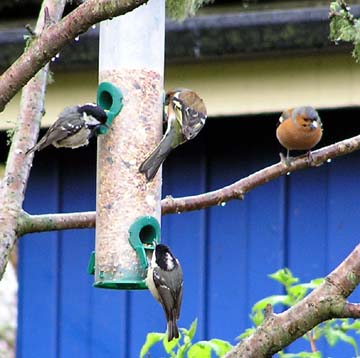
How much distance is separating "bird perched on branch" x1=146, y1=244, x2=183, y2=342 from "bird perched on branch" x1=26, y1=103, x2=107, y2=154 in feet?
1.60

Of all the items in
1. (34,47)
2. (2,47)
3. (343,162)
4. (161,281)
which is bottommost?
(161,281)

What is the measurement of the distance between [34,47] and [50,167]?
3.29m

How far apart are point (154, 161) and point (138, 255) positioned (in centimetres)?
32

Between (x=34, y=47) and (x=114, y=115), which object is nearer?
(x=34, y=47)

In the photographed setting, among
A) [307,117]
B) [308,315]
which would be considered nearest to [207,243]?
[307,117]

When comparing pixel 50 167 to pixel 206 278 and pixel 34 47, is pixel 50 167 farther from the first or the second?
pixel 34 47

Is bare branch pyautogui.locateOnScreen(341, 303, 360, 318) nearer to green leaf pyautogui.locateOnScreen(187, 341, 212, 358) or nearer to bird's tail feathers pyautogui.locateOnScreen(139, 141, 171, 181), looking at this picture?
green leaf pyautogui.locateOnScreen(187, 341, 212, 358)

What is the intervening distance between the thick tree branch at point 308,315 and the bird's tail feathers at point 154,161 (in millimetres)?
1312

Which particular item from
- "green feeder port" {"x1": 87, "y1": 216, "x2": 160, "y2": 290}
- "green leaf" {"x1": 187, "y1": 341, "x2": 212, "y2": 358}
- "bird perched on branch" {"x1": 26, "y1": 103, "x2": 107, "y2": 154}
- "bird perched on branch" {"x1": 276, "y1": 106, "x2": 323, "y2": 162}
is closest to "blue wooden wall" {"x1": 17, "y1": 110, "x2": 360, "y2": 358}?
"bird perched on branch" {"x1": 276, "y1": 106, "x2": 323, "y2": 162}

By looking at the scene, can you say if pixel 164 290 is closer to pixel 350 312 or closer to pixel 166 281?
pixel 166 281

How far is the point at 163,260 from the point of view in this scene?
13.9ft

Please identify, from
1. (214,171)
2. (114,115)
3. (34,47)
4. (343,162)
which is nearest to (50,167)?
(214,171)

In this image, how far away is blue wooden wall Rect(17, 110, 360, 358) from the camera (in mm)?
6031

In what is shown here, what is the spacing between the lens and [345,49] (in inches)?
215
